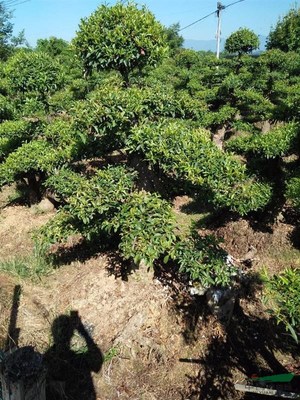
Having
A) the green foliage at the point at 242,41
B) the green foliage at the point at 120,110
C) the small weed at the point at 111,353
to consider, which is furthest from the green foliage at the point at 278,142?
the green foliage at the point at 242,41

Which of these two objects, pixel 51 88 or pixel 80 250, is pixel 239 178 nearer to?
pixel 80 250

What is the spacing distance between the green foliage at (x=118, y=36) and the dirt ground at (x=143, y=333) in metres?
3.57

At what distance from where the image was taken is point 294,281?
326 cm

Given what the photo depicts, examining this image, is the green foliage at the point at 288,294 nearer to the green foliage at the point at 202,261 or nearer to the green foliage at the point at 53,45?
the green foliage at the point at 202,261

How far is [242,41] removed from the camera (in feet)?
45.9

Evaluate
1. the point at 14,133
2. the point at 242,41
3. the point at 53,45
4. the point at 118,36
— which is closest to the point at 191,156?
the point at 118,36

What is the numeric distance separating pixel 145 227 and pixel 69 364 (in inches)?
102

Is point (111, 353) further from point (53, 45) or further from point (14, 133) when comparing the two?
point (53, 45)

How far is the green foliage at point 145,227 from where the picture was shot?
4285mm

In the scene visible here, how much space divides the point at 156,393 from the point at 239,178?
10.5 ft

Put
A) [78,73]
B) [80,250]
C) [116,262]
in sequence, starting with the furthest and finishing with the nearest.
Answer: [78,73] → [80,250] → [116,262]

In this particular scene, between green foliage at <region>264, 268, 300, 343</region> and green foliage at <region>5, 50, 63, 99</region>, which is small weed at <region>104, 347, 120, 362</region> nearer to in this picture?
green foliage at <region>264, 268, 300, 343</region>

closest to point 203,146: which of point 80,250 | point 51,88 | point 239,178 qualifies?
point 239,178

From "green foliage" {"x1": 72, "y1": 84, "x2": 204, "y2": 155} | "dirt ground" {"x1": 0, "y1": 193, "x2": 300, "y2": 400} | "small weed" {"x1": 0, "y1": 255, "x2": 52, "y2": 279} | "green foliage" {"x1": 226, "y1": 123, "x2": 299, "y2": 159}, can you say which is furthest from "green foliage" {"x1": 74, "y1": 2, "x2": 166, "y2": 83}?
"small weed" {"x1": 0, "y1": 255, "x2": 52, "y2": 279}
